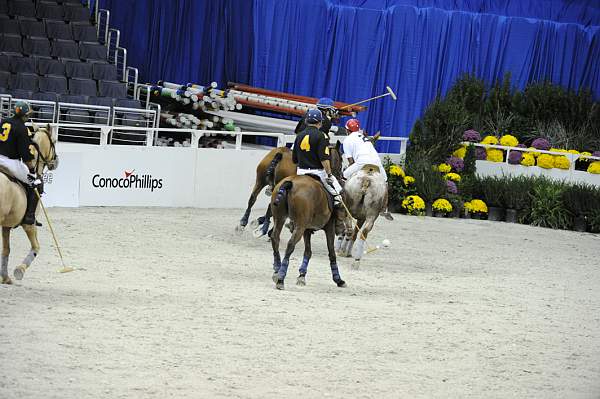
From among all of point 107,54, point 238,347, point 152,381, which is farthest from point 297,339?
point 107,54

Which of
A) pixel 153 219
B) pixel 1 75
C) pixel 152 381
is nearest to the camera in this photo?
pixel 152 381

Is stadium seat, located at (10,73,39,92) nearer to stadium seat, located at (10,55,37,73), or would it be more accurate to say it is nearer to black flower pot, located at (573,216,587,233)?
stadium seat, located at (10,55,37,73)

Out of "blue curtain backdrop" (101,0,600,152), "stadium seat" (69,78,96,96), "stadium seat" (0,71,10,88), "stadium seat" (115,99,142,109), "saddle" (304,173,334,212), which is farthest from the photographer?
"blue curtain backdrop" (101,0,600,152)

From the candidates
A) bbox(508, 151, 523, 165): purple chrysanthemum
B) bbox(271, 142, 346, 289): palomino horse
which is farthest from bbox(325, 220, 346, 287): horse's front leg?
bbox(508, 151, 523, 165): purple chrysanthemum

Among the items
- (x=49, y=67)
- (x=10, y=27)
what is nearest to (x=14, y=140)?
(x=49, y=67)

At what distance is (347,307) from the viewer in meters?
12.3

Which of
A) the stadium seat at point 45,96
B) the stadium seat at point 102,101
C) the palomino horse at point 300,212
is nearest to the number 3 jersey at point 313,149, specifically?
the palomino horse at point 300,212

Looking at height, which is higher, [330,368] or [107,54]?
[107,54]

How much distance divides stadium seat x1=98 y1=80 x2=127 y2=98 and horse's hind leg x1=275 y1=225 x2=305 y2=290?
11.7m

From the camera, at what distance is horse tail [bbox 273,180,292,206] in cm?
1291

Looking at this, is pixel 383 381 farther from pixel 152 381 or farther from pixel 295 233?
pixel 295 233

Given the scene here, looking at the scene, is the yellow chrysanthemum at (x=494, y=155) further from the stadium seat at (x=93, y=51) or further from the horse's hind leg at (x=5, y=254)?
the horse's hind leg at (x=5, y=254)

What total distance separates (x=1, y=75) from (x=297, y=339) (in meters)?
14.4

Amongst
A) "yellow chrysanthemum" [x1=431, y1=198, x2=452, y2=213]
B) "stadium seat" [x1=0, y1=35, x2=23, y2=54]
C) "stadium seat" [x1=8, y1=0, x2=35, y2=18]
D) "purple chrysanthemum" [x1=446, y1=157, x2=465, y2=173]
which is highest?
"stadium seat" [x1=8, y1=0, x2=35, y2=18]
